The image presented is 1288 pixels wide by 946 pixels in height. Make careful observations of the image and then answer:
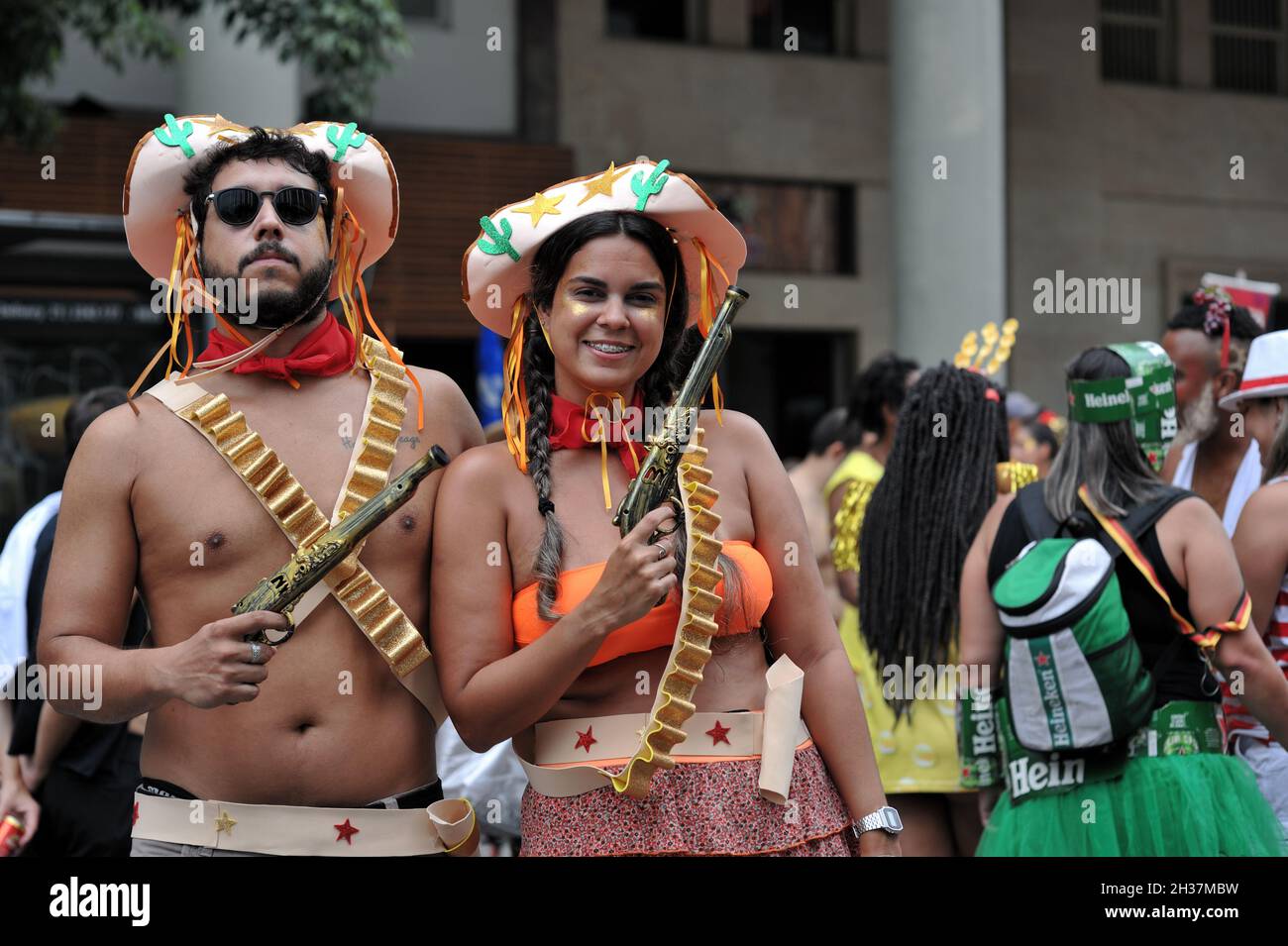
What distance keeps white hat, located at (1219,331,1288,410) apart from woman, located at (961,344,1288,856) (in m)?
0.43

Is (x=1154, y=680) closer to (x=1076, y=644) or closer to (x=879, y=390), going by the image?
(x=1076, y=644)

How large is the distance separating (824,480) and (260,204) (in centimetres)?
440

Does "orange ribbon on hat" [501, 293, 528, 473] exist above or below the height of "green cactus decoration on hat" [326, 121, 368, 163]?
below

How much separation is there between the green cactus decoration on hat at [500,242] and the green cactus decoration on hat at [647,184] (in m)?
0.25

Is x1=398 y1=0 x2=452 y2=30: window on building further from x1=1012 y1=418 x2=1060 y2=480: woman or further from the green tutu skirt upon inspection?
the green tutu skirt

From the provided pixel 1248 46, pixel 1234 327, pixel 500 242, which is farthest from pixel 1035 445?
pixel 1248 46

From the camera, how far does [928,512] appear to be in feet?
16.9

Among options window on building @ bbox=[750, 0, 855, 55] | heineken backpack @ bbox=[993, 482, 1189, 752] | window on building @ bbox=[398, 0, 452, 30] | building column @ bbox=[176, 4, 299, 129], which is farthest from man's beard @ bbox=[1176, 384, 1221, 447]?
window on building @ bbox=[750, 0, 855, 55]

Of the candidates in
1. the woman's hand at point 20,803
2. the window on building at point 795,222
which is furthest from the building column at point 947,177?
the woman's hand at point 20,803

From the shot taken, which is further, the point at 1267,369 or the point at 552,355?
the point at 1267,369

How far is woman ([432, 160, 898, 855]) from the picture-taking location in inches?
113

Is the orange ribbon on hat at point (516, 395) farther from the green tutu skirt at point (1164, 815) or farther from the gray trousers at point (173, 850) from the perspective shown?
the green tutu skirt at point (1164, 815)

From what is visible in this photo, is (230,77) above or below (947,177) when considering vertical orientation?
above
